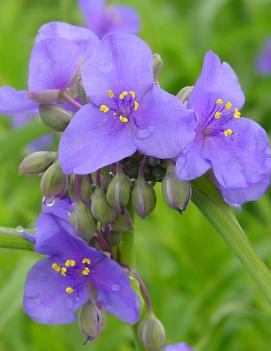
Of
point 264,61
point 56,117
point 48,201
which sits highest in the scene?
point 56,117

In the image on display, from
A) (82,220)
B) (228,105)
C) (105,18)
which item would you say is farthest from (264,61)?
(82,220)

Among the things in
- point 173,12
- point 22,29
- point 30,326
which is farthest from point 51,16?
point 30,326

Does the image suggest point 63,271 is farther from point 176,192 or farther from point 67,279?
point 176,192

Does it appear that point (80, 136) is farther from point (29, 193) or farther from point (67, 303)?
point (29, 193)

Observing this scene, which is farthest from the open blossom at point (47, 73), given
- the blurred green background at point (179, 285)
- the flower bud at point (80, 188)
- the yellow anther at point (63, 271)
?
the blurred green background at point (179, 285)

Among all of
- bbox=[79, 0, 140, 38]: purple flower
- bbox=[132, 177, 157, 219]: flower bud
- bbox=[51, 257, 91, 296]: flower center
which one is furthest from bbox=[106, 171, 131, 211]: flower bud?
bbox=[79, 0, 140, 38]: purple flower

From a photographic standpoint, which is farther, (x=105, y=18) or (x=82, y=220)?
(x=105, y=18)
